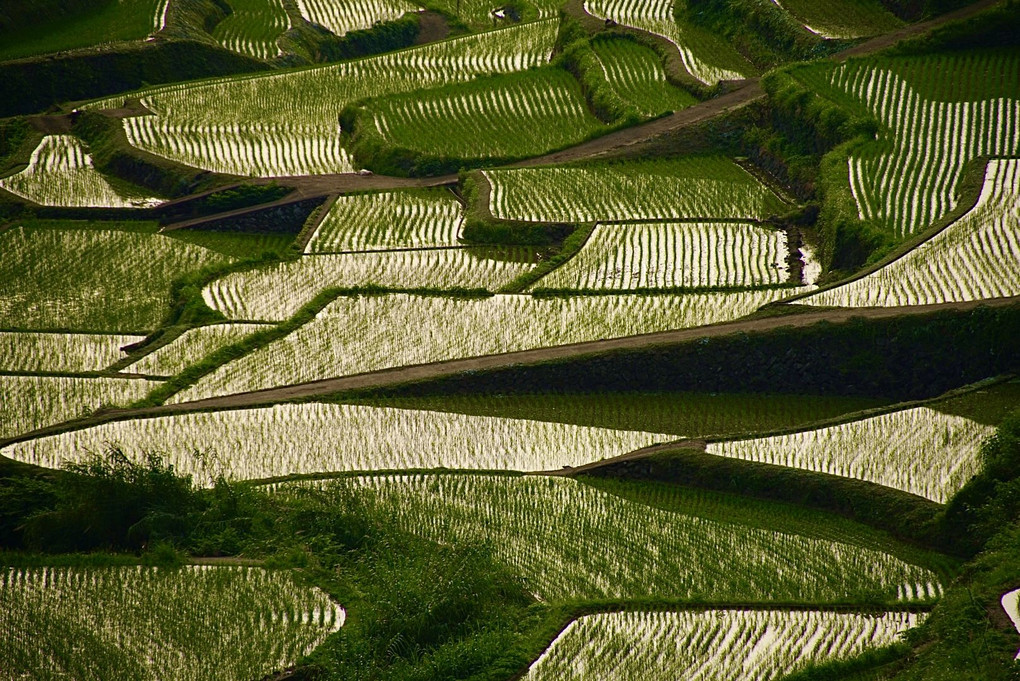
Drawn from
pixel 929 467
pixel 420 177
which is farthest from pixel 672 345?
pixel 420 177

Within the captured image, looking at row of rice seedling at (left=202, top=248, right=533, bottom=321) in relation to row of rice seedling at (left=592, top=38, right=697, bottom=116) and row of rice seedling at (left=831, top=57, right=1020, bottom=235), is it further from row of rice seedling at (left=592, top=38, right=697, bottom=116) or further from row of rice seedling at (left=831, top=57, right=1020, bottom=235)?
row of rice seedling at (left=592, top=38, right=697, bottom=116)

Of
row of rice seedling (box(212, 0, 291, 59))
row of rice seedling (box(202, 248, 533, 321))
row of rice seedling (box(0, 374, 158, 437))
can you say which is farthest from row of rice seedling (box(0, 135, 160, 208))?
row of rice seedling (box(0, 374, 158, 437))

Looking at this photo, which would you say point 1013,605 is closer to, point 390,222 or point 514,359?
point 514,359

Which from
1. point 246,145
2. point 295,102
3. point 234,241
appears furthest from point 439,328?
point 295,102

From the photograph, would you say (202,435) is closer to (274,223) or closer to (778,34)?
(274,223)

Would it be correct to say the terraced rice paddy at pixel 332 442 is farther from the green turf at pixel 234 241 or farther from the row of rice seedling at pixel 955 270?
the green turf at pixel 234 241

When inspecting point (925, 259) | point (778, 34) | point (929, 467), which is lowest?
point (929, 467)
